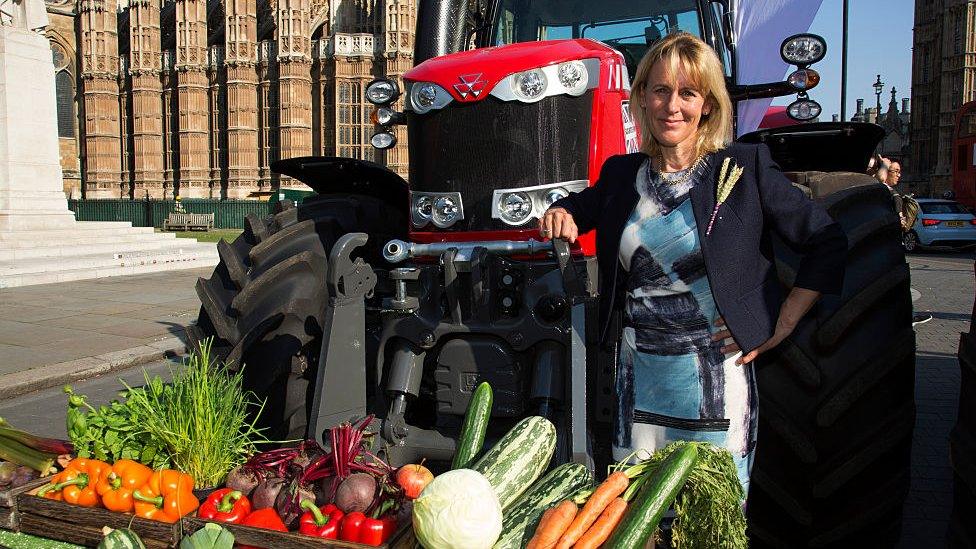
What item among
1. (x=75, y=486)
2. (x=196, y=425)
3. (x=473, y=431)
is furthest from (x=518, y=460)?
(x=75, y=486)

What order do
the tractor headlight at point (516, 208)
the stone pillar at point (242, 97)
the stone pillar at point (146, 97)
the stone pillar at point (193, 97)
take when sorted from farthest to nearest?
the stone pillar at point (146, 97), the stone pillar at point (193, 97), the stone pillar at point (242, 97), the tractor headlight at point (516, 208)

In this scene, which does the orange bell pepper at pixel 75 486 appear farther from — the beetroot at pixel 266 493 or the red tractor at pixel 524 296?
→ the red tractor at pixel 524 296

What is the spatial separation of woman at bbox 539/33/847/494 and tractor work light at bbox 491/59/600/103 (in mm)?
961

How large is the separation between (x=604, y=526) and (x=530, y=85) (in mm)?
2106

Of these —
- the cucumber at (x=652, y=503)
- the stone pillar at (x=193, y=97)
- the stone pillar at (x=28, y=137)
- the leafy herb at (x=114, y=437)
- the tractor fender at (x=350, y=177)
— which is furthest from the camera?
the stone pillar at (x=193, y=97)

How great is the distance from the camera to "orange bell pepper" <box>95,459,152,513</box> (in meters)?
2.08

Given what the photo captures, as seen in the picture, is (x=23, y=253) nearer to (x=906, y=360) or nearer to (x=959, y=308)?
(x=906, y=360)

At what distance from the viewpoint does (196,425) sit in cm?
236

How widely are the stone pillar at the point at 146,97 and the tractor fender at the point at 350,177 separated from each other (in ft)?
163

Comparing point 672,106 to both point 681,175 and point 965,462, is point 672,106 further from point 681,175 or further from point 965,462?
point 965,462

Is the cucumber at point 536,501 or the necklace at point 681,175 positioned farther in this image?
the necklace at point 681,175

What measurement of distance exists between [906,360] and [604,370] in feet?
3.80

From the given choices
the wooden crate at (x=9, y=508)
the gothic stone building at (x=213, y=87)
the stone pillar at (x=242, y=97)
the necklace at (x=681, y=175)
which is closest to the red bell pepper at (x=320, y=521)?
the wooden crate at (x=9, y=508)

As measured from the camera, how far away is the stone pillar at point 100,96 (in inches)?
1961
